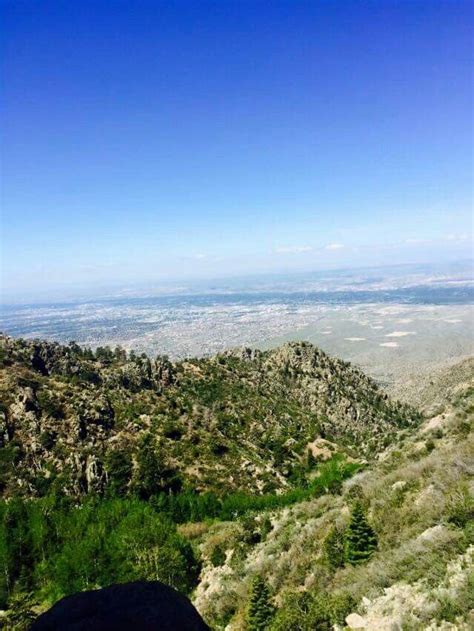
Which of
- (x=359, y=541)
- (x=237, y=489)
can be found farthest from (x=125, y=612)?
(x=237, y=489)

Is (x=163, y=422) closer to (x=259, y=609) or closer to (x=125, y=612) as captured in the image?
(x=259, y=609)

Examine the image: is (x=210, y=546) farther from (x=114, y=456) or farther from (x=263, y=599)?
(x=114, y=456)

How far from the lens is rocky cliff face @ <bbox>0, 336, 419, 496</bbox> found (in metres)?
52.5

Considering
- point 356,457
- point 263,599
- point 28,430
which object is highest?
point 263,599

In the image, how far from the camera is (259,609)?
15516 mm

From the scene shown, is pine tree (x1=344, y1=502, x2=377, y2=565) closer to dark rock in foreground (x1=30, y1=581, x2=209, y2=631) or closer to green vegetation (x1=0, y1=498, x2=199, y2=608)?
dark rock in foreground (x1=30, y1=581, x2=209, y2=631)

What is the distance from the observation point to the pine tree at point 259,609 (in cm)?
1521

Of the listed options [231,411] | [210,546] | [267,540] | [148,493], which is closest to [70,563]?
[210,546]

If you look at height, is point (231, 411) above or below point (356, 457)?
above

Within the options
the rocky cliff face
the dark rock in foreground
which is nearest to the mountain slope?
the dark rock in foreground

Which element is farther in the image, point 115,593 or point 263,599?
point 263,599

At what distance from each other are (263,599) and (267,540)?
1195cm

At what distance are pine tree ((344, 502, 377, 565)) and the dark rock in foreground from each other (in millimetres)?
9534

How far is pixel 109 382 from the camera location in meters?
75.2
